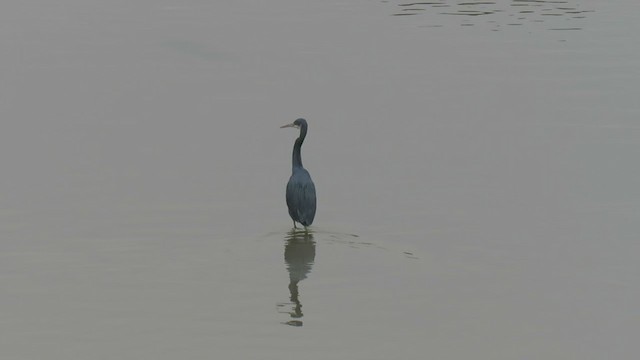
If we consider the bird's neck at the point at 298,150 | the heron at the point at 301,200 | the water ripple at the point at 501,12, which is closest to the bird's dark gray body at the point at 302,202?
the heron at the point at 301,200

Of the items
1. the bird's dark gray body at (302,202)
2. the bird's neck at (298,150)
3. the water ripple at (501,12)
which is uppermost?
the water ripple at (501,12)

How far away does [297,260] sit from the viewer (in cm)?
2008

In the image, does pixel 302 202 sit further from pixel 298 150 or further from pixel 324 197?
pixel 324 197

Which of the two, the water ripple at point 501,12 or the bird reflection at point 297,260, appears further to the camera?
the water ripple at point 501,12

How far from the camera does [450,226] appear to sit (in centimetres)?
2175

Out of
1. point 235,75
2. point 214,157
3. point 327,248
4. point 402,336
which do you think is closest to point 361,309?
point 402,336

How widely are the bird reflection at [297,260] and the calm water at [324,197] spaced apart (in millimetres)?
64

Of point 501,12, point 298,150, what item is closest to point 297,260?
point 298,150

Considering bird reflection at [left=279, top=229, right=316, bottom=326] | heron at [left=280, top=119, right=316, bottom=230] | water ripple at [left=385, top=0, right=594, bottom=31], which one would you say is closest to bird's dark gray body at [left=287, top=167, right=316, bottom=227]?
heron at [left=280, top=119, right=316, bottom=230]

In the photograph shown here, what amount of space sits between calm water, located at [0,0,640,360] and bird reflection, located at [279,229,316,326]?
64 mm

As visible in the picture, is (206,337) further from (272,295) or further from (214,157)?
(214,157)

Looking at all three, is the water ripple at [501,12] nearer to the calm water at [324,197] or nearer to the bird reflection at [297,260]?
the calm water at [324,197]

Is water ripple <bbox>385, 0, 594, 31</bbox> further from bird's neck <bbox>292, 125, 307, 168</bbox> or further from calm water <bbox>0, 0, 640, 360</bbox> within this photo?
bird's neck <bbox>292, 125, 307, 168</bbox>

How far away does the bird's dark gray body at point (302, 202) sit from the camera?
2139cm
